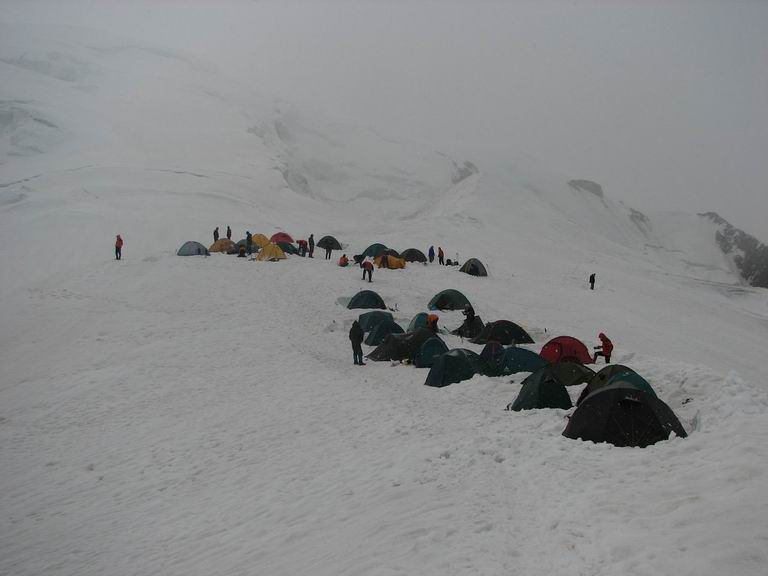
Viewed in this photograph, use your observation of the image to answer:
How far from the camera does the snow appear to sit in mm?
6973

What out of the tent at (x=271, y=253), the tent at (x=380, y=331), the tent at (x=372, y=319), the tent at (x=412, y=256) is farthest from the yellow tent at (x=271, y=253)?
the tent at (x=380, y=331)

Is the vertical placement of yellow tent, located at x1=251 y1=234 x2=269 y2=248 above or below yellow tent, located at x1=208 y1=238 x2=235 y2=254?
above

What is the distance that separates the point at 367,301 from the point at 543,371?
14.3 m

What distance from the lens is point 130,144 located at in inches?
3017

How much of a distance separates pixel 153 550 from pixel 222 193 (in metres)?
56.2

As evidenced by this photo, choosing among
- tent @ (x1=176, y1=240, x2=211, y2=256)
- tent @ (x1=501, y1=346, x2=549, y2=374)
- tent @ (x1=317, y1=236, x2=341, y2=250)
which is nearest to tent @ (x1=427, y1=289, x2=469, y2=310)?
tent @ (x1=501, y1=346, x2=549, y2=374)

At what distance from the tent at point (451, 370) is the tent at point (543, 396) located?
311 cm

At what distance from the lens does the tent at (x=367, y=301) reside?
2626 cm

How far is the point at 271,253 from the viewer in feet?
119

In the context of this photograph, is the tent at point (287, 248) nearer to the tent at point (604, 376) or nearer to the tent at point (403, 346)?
the tent at point (403, 346)

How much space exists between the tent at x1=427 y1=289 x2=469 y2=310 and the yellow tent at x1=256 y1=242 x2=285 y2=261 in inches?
515

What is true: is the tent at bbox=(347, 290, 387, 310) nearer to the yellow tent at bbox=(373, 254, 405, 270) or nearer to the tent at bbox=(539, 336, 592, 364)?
the tent at bbox=(539, 336, 592, 364)

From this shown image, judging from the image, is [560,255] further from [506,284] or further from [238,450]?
[238,450]

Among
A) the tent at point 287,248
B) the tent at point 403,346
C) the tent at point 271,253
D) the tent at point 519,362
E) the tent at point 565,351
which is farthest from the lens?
the tent at point 287,248
